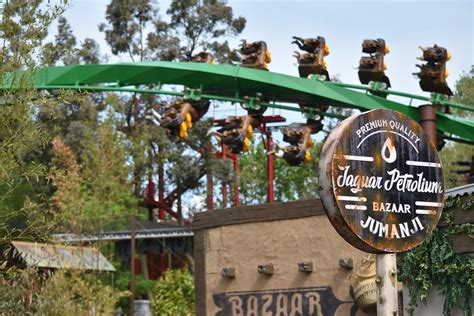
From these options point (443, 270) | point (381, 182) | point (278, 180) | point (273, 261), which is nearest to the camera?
point (381, 182)

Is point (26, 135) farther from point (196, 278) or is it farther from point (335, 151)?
point (196, 278)

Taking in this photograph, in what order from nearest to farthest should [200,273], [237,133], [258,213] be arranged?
[258,213] → [200,273] → [237,133]

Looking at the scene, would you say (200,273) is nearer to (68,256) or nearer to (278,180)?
(68,256)

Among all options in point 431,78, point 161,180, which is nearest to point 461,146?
point 161,180

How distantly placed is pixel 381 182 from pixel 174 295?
22779 mm

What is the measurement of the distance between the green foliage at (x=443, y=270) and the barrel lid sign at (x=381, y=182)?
223 cm

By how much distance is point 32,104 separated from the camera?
861cm

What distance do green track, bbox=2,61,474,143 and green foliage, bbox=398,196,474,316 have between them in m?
7.59

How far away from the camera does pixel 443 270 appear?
927 cm

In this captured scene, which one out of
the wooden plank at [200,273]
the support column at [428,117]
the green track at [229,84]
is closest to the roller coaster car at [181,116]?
the green track at [229,84]

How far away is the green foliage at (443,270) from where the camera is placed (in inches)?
360

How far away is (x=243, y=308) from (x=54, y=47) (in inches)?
188

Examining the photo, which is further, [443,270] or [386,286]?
[443,270]

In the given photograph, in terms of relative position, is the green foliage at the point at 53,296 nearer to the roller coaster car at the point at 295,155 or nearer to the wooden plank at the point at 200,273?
the wooden plank at the point at 200,273
